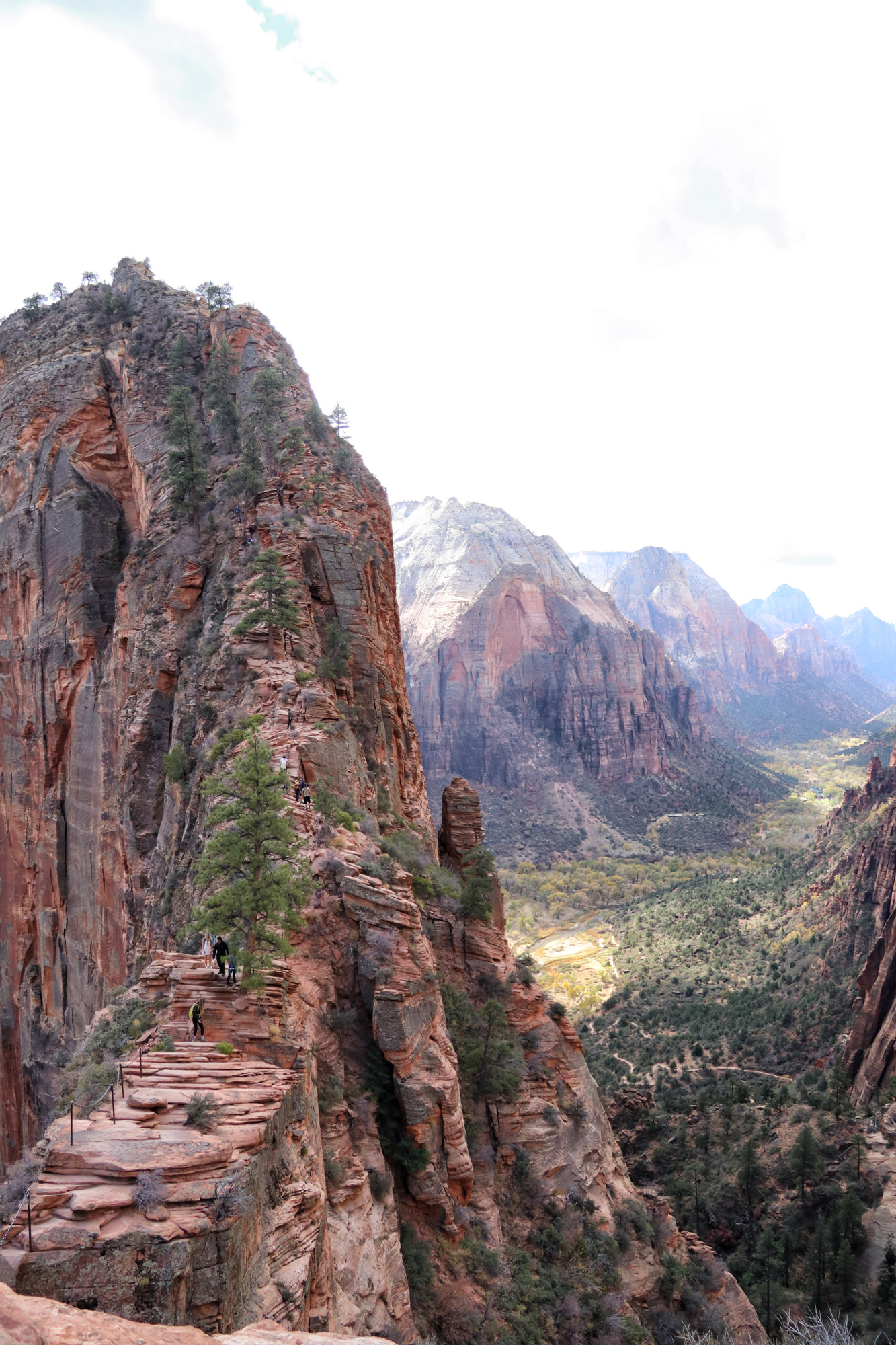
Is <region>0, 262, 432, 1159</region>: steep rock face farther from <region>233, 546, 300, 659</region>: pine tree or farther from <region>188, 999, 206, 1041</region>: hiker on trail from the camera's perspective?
<region>188, 999, 206, 1041</region>: hiker on trail

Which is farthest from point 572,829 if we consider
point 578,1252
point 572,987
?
point 578,1252

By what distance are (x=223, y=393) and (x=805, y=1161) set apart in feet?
161

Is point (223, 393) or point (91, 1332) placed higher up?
point (223, 393)

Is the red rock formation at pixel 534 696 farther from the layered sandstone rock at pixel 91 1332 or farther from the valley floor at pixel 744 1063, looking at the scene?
the layered sandstone rock at pixel 91 1332

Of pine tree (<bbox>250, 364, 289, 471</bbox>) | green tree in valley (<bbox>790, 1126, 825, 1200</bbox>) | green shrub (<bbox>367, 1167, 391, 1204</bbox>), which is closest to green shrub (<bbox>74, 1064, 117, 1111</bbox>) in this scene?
green shrub (<bbox>367, 1167, 391, 1204</bbox>)

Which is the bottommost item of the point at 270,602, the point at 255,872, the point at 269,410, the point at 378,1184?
the point at 378,1184

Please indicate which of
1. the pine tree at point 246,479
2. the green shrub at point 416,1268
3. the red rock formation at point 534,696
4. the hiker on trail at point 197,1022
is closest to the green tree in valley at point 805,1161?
the green shrub at point 416,1268

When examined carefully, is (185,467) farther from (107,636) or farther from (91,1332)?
(91,1332)

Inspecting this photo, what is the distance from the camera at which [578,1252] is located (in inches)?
808

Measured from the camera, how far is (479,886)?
2694 centimetres

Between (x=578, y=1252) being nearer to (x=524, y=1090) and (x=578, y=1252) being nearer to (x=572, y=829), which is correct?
(x=524, y=1090)

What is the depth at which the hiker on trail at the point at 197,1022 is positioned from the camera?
13.2m

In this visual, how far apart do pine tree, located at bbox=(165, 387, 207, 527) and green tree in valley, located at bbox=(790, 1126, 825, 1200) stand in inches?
1643

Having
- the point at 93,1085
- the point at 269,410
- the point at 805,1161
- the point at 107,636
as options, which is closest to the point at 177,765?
the point at 107,636
